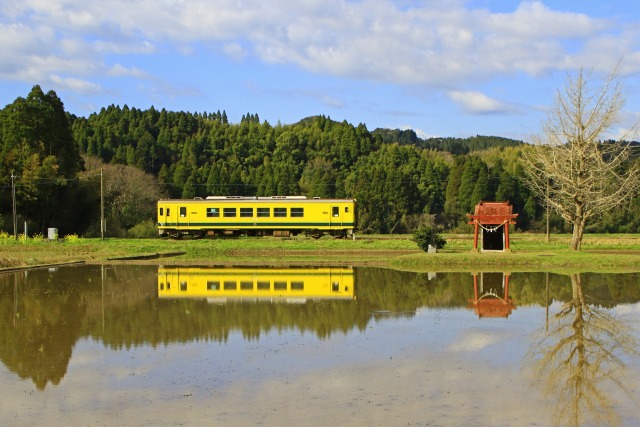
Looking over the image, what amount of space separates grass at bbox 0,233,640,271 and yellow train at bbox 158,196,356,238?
227cm

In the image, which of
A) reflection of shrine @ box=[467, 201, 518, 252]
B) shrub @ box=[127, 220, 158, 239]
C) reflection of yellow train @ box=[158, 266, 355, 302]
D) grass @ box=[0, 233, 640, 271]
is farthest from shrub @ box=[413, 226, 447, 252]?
shrub @ box=[127, 220, 158, 239]

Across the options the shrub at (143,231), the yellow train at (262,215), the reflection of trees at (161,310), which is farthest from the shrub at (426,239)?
the shrub at (143,231)

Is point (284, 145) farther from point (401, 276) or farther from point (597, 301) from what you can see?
point (597, 301)

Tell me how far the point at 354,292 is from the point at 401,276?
4488 mm

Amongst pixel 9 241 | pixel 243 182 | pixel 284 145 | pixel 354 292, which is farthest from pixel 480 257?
pixel 284 145

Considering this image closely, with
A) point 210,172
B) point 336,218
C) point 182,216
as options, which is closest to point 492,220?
point 336,218

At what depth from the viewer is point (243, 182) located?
75.9 m

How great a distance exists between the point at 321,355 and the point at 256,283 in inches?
419

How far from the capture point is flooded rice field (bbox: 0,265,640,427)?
8.76 m

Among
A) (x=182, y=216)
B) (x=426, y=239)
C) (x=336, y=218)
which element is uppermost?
(x=182, y=216)

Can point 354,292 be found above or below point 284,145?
below

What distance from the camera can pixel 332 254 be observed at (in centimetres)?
3281

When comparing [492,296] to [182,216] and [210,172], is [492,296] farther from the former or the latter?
[210,172]

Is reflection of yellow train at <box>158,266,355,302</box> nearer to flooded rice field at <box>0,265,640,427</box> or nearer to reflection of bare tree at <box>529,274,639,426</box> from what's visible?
flooded rice field at <box>0,265,640,427</box>
